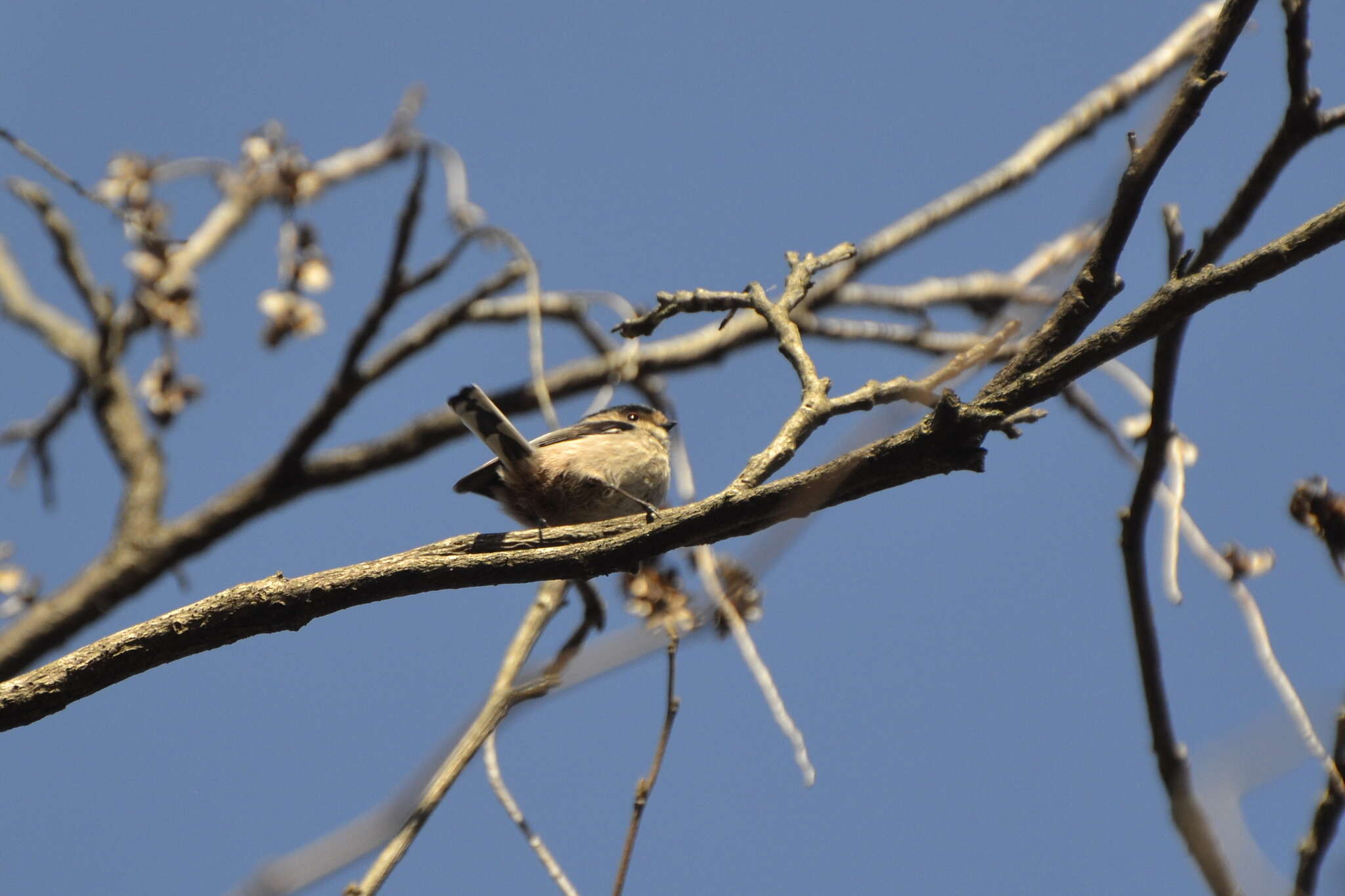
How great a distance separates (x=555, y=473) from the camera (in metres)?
4.93

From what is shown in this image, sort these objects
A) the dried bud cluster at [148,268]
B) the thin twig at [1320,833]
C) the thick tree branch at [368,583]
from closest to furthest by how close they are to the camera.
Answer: the thin twig at [1320,833]
the thick tree branch at [368,583]
the dried bud cluster at [148,268]

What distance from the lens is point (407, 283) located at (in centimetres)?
699

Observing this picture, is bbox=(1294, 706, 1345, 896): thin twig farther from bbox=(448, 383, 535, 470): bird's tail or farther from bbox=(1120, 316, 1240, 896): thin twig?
bbox=(448, 383, 535, 470): bird's tail

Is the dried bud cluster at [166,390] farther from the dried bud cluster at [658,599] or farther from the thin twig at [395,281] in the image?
the dried bud cluster at [658,599]

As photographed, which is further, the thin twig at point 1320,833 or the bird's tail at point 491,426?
the bird's tail at point 491,426

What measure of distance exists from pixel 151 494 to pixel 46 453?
0.69 m

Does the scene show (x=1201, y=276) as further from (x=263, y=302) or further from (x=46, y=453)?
(x=46, y=453)

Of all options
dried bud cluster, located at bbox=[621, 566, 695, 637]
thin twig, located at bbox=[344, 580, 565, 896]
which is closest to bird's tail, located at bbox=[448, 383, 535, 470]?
dried bud cluster, located at bbox=[621, 566, 695, 637]

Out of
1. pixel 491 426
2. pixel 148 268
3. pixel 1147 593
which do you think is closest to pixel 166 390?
pixel 148 268

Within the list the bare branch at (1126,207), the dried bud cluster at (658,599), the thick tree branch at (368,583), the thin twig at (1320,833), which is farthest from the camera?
the dried bud cluster at (658,599)

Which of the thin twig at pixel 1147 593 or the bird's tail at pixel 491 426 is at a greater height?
the bird's tail at pixel 491 426

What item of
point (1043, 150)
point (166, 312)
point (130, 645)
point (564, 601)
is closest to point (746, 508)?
point (130, 645)

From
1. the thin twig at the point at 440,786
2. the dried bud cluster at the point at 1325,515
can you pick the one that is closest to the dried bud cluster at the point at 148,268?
the thin twig at the point at 440,786

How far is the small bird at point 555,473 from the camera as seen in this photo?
474cm
